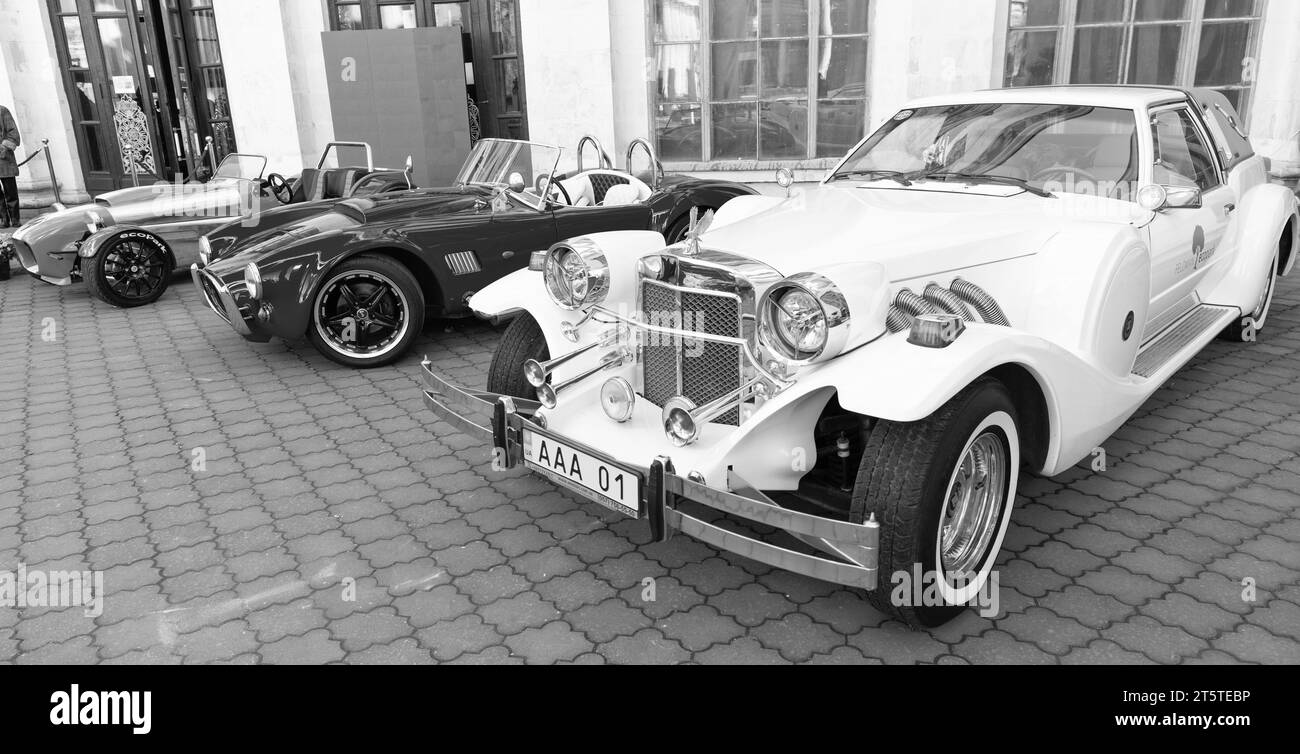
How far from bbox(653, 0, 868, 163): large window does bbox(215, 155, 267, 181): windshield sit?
4.40m

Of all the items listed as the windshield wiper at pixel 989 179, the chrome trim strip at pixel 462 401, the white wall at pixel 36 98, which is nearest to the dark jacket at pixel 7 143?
the white wall at pixel 36 98

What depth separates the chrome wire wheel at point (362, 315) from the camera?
5441mm

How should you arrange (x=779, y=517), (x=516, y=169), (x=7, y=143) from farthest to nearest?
1. (x=7, y=143)
2. (x=516, y=169)
3. (x=779, y=517)

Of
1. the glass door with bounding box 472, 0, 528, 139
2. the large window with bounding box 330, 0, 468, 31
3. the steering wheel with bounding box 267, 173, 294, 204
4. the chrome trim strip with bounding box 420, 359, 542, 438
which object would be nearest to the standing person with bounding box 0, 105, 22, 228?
the large window with bounding box 330, 0, 468, 31

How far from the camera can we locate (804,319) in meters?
2.63

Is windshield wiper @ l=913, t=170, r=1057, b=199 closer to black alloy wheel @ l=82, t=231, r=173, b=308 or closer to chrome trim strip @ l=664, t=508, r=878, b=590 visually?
chrome trim strip @ l=664, t=508, r=878, b=590

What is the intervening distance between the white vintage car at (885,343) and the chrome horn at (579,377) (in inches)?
0.4

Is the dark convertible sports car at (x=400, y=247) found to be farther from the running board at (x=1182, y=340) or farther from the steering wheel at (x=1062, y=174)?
the running board at (x=1182, y=340)

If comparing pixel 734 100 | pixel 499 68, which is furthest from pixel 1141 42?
pixel 499 68

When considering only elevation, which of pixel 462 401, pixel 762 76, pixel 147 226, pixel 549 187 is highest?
pixel 762 76

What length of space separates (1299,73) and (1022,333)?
7931mm
